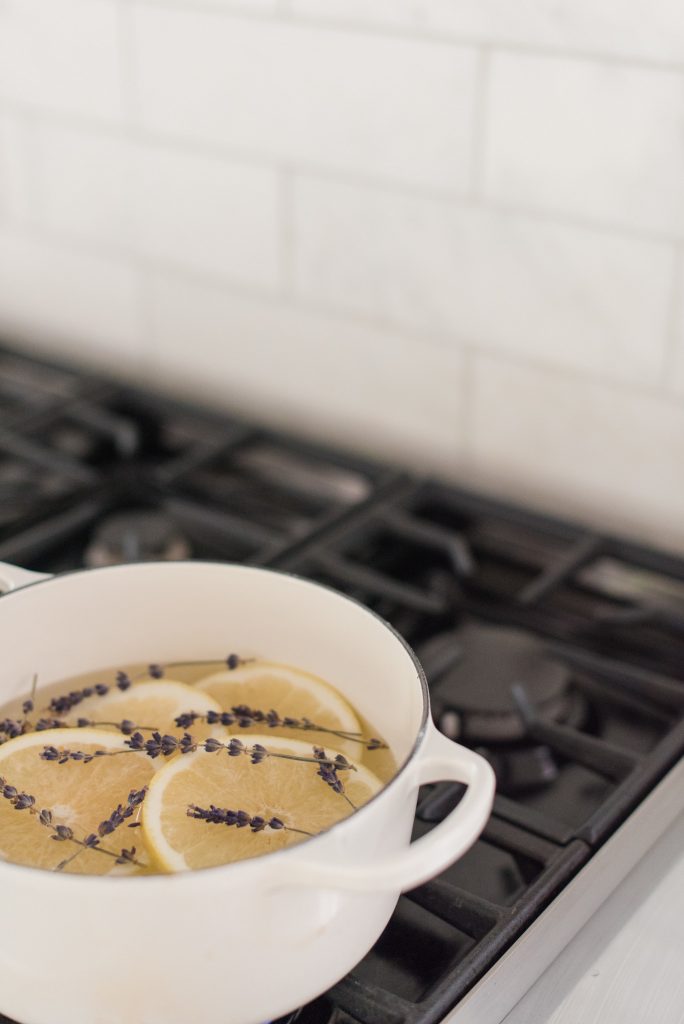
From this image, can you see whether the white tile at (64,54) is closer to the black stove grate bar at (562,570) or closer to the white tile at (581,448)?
the white tile at (581,448)

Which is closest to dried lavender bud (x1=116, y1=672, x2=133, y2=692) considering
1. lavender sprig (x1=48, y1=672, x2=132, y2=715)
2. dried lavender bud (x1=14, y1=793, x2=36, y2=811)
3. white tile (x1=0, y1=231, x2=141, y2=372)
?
lavender sprig (x1=48, y1=672, x2=132, y2=715)

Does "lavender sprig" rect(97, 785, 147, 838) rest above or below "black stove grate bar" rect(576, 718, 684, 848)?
above

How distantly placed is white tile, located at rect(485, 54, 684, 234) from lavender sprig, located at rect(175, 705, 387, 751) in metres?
0.41

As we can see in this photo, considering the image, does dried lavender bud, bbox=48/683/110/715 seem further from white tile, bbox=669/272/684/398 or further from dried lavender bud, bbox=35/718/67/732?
white tile, bbox=669/272/684/398

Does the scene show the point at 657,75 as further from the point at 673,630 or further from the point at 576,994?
the point at 576,994

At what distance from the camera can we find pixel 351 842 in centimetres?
44

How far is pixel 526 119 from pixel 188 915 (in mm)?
588

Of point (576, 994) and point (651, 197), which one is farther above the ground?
point (651, 197)

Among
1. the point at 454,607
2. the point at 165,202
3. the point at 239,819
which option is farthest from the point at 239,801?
the point at 165,202

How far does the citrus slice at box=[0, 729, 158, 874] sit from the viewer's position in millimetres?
477

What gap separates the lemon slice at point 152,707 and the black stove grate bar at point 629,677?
0.26m

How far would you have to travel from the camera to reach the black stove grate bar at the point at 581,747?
2.15 feet

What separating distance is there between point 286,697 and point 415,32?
493 millimetres

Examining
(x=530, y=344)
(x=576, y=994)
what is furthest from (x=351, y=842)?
(x=530, y=344)
